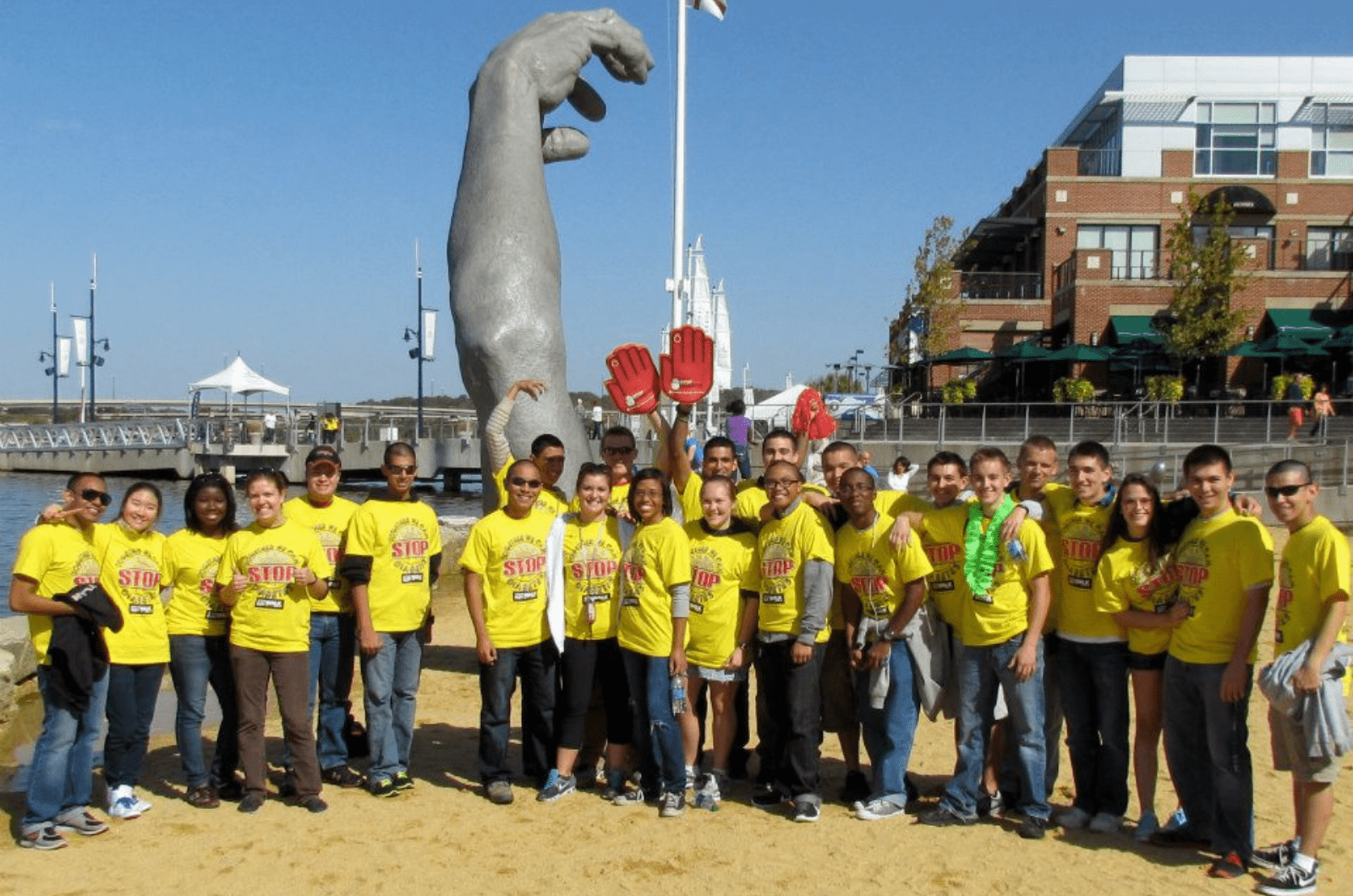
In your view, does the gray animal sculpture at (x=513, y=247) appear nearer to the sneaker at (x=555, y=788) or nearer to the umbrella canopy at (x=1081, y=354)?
the sneaker at (x=555, y=788)

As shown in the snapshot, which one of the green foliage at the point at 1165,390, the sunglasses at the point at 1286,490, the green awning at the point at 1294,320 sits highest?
the green awning at the point at 1294,320

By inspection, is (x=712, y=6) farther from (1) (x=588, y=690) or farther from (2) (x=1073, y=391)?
(2) (x=1073, y=391)

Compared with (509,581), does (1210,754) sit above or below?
below

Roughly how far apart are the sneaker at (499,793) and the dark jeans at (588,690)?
0.33 metres

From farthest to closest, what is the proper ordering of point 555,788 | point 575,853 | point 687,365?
point 687,365 < point 555,788 < point 575,853

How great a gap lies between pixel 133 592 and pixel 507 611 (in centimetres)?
168

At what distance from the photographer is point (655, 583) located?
559cm

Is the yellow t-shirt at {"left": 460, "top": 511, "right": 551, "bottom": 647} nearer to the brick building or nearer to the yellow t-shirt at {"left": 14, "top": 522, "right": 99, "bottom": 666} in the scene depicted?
the yellow t-shirt at {"left": 14, "top": 522, "right": 99, "bottom": 666}

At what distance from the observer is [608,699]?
5.86 m

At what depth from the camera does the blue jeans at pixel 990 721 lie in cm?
532

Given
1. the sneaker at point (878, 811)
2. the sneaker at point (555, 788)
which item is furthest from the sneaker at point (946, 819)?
the sneaker at point (555, 788)

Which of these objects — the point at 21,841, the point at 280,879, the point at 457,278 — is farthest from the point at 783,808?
the point at 457,278

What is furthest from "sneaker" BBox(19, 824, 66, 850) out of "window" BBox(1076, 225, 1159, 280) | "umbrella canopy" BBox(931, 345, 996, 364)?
"window" BBox(1076, 225, 1159, 280)

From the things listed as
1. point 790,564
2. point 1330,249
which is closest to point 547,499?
point 790,564
